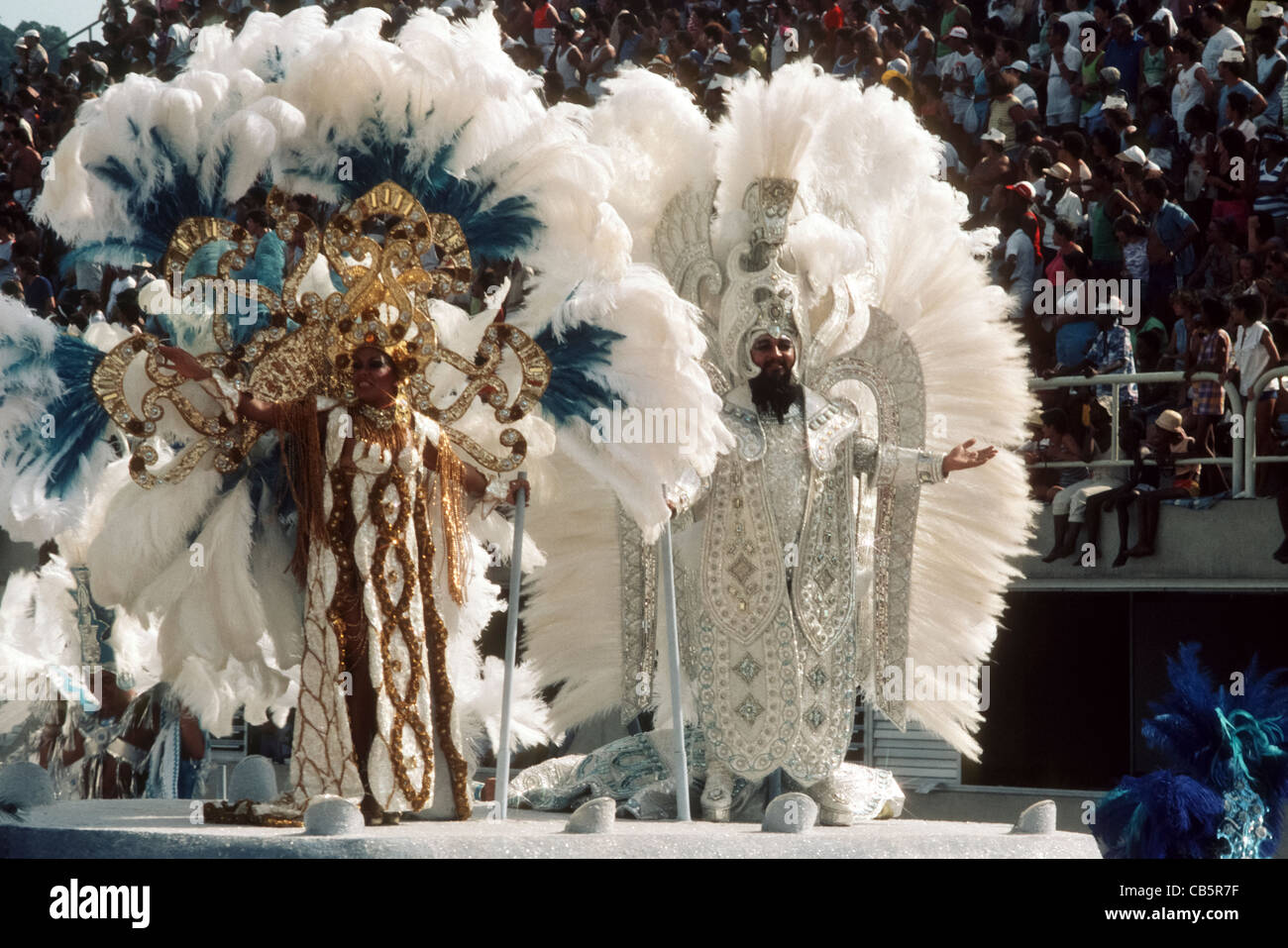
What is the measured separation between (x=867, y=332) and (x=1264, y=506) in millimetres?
2859

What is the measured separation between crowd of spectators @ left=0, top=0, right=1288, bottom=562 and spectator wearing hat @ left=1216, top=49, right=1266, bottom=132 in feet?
0.06

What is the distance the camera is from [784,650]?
789 centimetres

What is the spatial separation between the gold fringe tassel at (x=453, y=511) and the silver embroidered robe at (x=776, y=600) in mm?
1298

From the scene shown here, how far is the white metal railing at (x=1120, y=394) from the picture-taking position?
398 inches

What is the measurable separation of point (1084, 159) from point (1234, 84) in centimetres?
108

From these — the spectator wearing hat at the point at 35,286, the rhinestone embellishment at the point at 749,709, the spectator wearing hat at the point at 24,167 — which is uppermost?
the spectator wearing hat at the point at 24,167

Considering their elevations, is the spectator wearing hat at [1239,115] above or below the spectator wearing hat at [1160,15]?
below

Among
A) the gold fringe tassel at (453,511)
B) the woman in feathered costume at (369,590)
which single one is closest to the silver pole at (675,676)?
the gold fringe tassel at (453,511)

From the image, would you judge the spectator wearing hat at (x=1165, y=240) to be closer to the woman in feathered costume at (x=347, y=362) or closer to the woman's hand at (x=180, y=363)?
the woman in feathered costume at (x=347, y=362)

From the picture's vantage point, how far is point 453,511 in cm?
698

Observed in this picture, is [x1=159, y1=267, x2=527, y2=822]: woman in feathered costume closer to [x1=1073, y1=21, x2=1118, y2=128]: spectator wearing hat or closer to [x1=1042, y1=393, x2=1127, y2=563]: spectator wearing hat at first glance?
[x1=1042, y1=393, x2=1127, y2=563]: spectator wearing hat

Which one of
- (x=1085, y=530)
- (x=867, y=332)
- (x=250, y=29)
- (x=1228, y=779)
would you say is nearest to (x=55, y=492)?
(x=250, y=29)

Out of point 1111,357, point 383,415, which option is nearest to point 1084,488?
point 1111,357

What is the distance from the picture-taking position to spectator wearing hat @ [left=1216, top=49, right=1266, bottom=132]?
11836 mm
